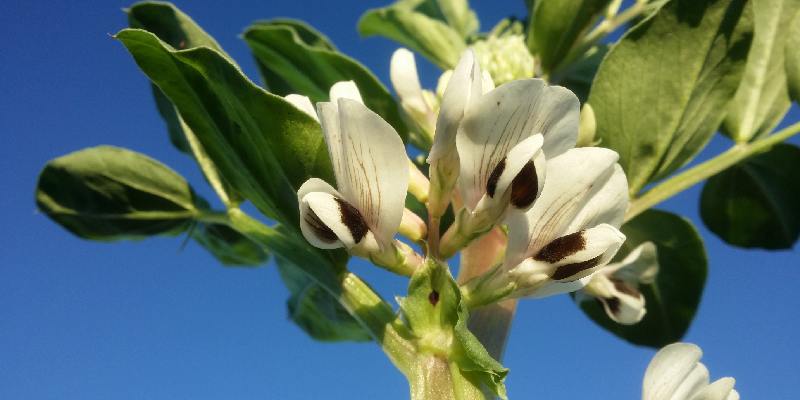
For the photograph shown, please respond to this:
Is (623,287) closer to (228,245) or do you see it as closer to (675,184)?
(675,184)

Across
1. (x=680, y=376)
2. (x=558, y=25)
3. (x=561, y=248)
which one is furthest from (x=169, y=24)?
(x=680, y=376)

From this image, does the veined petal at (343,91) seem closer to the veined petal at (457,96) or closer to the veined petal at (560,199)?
the veined petal at (457,96)

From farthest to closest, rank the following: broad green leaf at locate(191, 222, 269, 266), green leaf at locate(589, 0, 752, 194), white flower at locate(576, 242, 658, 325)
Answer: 1. broad green leaf at locate(191, 222, 269, 266)
2. white flower at locate(576, 242, 658, 325)
3. green leaf at locate(589, 0, 752, 194)

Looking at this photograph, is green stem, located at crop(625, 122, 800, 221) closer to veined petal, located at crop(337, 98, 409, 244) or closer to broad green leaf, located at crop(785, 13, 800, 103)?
broad green leaf, located at crop(785, 13, 800, 103)

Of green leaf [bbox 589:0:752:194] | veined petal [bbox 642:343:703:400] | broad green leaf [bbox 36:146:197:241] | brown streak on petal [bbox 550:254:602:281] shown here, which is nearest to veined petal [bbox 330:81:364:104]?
brown streak on petal [bbox 550:254:602:281]

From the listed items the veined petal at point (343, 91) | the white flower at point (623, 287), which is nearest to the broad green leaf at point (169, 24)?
the veined petal at point (343, 91)

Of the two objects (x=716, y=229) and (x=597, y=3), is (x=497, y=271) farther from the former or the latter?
(x=716, y=229)
